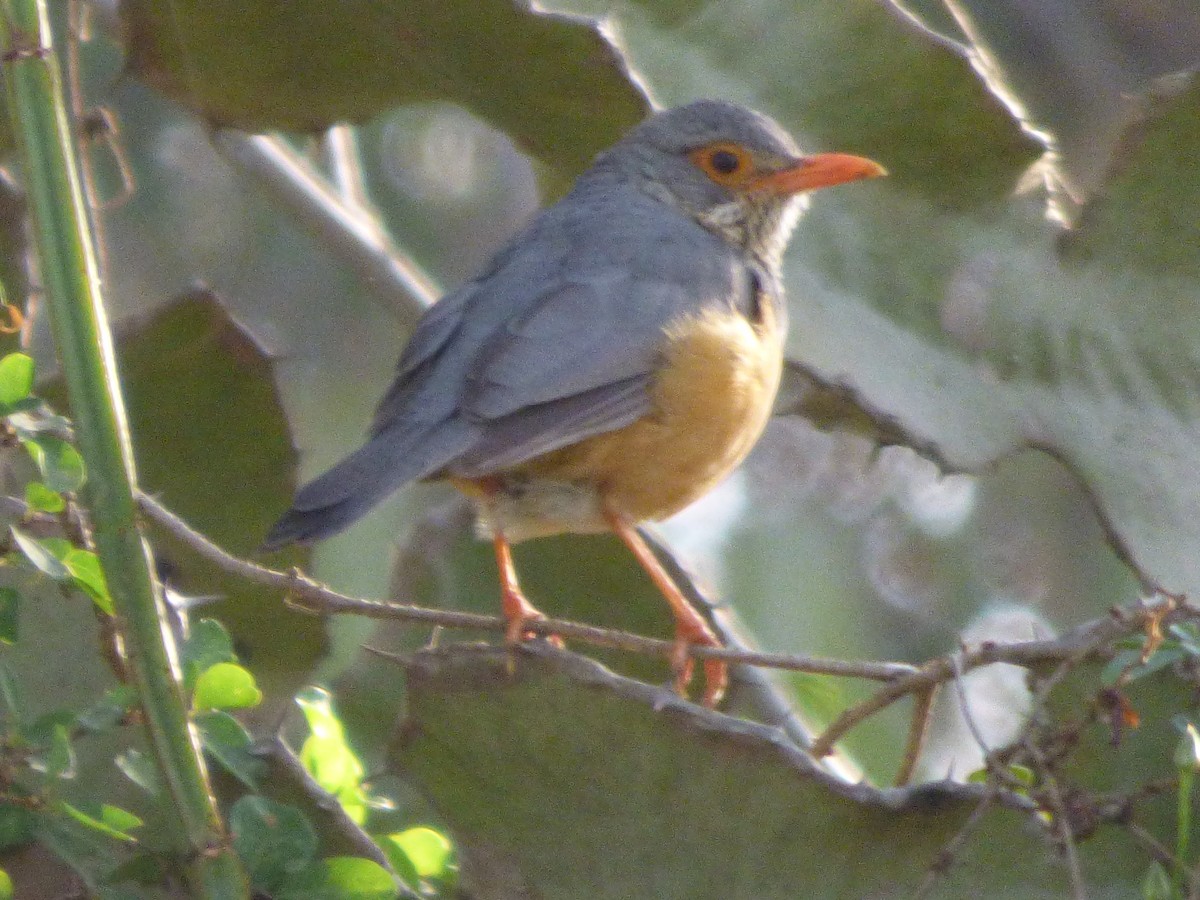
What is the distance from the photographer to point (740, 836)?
231cm

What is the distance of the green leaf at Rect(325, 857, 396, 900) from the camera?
2363mm

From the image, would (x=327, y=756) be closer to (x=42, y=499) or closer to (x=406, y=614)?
(x=406, y=614)

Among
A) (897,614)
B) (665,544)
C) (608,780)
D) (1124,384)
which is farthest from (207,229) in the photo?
(608,780)

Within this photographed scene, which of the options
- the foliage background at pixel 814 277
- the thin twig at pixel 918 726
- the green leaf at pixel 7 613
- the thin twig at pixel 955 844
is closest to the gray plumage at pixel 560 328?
the foliage background at pixel 814 277

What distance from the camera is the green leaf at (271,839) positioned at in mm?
2340

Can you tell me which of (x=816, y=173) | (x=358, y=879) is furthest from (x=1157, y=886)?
(x=816, y=173)

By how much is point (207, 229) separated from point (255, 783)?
514 cm

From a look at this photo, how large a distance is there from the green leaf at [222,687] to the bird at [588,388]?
18.9 inches

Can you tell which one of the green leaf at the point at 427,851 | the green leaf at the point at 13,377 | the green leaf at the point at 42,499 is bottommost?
the green leaf at the point at 427,851

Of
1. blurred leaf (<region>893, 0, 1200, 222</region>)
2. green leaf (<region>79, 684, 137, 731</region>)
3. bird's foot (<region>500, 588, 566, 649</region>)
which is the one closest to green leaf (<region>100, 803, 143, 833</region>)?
green leaf (<region>79, 684, 137, 731</region>)

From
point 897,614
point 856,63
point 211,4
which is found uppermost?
point 211,4

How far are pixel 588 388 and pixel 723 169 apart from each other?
1167 mm

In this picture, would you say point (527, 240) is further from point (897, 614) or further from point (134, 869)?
point (897, 614)

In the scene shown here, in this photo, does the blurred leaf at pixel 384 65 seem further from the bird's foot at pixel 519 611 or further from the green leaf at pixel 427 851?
the green leaf at pixel 427 851
